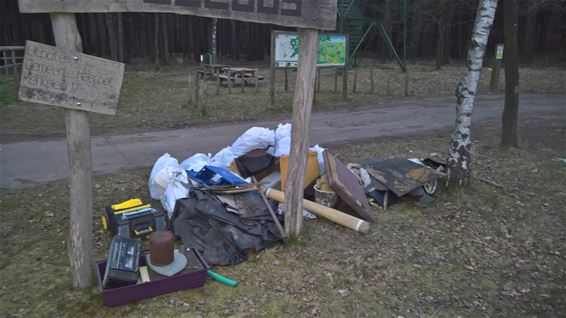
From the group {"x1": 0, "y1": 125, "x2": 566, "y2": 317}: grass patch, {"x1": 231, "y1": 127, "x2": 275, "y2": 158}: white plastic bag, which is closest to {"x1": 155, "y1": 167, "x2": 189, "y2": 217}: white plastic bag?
{"x1": 0, "y1": 125, "x2": 566, "y2": 317}: grass patch

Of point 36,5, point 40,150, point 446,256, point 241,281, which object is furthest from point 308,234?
point 40,150

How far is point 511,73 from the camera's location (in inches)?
305

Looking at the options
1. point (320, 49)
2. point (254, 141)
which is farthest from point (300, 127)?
point (320, 49)

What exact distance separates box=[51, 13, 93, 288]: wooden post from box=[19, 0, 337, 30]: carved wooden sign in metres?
0.11

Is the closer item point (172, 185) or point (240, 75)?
point (172, 185)

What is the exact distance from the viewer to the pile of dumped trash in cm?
455

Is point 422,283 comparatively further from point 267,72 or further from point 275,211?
point 267,72

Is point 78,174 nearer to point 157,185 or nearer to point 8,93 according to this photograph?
point 157,185

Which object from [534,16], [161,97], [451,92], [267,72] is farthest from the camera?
[534,16]

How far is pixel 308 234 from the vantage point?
4.85 metres

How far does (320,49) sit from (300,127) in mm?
8339

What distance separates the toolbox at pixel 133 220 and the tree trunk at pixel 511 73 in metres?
6.15

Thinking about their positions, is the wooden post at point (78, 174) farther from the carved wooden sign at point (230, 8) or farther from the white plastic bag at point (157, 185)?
the white plastic bag at point (157, 185)

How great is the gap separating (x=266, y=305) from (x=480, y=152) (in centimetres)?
571
